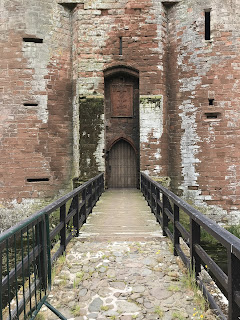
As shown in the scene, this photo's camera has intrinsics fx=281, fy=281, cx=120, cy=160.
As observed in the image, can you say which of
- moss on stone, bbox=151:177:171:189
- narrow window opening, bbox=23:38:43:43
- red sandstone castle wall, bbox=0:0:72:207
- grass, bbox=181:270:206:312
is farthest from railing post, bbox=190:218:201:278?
narrow window opening, bbox=23:38:43:43

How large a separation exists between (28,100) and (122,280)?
319 inches

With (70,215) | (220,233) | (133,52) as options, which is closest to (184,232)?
(220,233)

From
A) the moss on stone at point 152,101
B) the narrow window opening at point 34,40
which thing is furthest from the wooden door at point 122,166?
the narrow window opening at point 34,40

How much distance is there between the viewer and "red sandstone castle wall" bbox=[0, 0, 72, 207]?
965cm

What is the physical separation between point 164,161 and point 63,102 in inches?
166

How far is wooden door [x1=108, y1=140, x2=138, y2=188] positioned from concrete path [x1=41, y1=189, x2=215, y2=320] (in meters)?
6.18

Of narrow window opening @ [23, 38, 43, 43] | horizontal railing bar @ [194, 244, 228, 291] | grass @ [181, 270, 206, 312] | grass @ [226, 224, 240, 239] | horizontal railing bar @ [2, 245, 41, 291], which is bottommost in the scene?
grass @ [226, 224, 240, 239]

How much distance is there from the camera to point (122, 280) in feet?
10.0

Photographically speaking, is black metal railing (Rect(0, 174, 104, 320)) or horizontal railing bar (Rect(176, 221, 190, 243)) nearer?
black metal railing (Rect(0, 174, 104, 320))

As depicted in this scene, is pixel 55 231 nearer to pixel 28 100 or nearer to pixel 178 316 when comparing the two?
pixel 178 316

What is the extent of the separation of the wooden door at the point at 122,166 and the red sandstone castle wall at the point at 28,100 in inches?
90.9

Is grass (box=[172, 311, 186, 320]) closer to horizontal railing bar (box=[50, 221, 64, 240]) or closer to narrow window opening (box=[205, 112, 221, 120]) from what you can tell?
horizontal railing bar (box=[50, 221, 64, 240])

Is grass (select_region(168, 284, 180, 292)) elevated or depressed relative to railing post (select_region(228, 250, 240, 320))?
depressed

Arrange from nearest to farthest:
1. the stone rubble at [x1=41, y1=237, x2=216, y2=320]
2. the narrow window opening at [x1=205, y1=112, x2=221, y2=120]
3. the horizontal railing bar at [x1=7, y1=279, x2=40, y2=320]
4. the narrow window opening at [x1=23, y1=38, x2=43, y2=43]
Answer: the horizontal railing bar at [x1=7, y1=279, x2=40, y2=320] < the stone rubble at [x1=41, y1=237, x2=216, y2=320] < the narrow window opening at [x1=205, y1=112, x2=221, y2=120] < the narrow window opening at [x1=23, y1=38, x2=43, y2=43]
